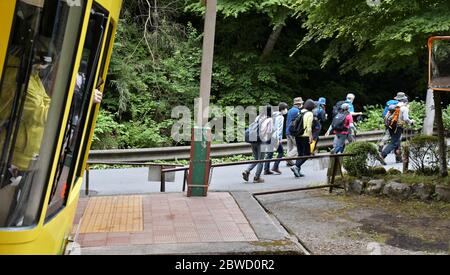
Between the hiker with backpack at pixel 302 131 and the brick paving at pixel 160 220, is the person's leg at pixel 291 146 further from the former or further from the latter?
the brick paving at pixel 160 220

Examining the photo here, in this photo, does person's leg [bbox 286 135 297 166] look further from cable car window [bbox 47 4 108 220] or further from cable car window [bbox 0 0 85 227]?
cable car window [bbox 0 0 85 227]

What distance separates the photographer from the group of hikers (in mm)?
10719

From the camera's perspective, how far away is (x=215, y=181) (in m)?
10.9

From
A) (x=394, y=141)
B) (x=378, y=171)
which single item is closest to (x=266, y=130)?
(x=378, y=171)

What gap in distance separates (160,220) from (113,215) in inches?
29.0

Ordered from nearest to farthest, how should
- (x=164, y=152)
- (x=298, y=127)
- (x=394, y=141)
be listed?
1. (x=298, y=127)
2. (x=394, y=141)
3. (x=164, y=152)

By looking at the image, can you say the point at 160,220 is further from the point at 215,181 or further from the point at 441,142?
the point at 441,142

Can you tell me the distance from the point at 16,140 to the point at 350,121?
33.6 feet

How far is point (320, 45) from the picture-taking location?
20.0 metres

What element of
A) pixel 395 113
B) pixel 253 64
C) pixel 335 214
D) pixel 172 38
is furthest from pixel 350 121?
pixel 172 38

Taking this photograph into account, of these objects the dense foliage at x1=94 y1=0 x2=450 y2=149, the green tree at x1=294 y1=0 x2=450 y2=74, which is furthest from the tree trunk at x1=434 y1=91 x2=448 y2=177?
the dense foliage at x1=94 y1=0 x2=450 y2=149

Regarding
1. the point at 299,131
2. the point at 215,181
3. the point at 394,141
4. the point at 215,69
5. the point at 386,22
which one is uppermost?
the point at 215,69

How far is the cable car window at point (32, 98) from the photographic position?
2.86 metres

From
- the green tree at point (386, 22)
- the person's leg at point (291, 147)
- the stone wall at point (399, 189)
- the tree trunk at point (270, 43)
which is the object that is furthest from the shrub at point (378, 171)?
the tree trunk at point (270, 43)
